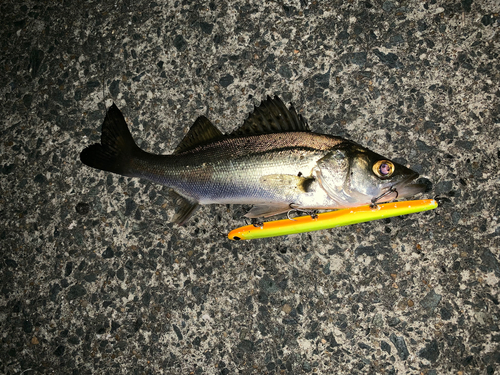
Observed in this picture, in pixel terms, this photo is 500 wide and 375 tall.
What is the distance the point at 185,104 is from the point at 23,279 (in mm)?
2067

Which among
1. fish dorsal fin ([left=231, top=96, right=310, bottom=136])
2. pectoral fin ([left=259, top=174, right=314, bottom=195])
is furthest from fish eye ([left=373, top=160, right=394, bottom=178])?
fish dorsal fin ([left=231, top=96, right=310, bottom=136])

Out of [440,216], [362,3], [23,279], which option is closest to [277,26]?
[362,3]

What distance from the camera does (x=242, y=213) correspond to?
9.05 ft

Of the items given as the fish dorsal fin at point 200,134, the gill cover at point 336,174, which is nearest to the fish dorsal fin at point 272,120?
the fish dorsal fin at point 200,134

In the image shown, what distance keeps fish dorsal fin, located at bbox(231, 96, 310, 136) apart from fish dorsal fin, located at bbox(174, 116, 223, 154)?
0.19 m

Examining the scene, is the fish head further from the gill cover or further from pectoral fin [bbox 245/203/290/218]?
pectoral fin [bbox 245/203/290/218]

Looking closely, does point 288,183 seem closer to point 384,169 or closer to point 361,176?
point 361,176

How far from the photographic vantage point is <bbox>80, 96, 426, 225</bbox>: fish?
2.29 meters

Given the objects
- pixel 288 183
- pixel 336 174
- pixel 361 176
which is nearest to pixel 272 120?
pixel 288 183

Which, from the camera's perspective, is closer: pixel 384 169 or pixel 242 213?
pixel 384 169

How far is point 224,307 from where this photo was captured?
2725 millimetres

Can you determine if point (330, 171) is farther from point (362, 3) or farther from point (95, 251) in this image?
point (95, 251)

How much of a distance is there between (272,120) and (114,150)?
1.23 m

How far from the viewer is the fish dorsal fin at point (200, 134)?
261 centimetres
